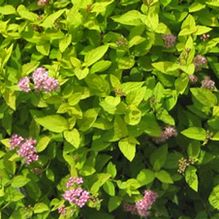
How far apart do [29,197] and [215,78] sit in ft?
2.71

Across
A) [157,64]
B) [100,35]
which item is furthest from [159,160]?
[100,35]

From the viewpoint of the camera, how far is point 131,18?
6.64ft

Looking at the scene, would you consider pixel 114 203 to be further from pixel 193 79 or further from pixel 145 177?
pixel 193 79

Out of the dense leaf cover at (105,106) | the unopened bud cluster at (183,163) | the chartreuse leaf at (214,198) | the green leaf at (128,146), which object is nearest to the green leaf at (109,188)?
the dense leaf cover at (105,106)

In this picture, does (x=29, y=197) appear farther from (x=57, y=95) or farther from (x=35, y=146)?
(x=57, y=95)

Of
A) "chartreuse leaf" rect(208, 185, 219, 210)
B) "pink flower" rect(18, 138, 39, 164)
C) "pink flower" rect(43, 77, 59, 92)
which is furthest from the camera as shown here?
"chartreuse leaf" rect(208, 185, 219, 210)

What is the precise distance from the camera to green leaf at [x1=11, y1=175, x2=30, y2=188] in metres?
2.05

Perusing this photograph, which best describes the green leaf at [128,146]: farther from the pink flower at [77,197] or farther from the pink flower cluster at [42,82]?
the pink flower cluster at [42,82]

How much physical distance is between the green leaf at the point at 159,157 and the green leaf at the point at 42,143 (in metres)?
0.37

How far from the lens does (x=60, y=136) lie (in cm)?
206

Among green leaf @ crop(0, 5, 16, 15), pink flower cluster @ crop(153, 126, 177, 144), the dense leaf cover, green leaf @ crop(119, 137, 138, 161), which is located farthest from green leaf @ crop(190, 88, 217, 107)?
green leaf @ crop(0, 5, 16, 15)

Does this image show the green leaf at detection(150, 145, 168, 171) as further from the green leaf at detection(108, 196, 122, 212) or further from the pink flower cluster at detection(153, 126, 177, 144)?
the green leaf at detection(108, 196, 122, 212)

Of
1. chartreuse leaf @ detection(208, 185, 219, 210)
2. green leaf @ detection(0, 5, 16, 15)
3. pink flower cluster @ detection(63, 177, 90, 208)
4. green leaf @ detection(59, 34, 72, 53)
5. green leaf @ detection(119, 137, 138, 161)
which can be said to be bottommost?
chartreuse leaf @ detection(208, 185, 219, 210)

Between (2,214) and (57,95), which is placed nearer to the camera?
(57,95)
